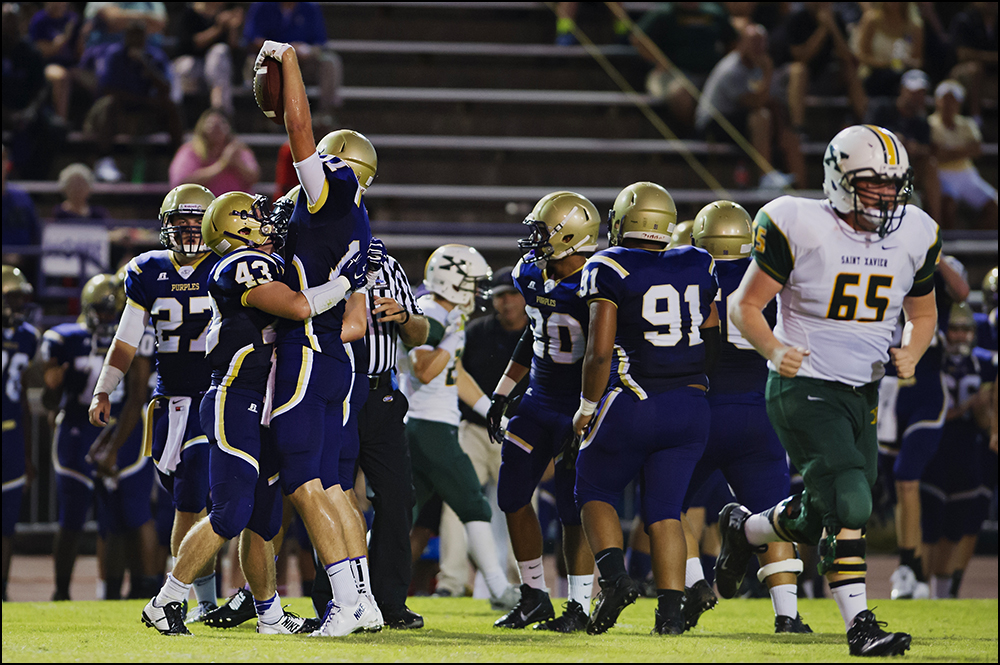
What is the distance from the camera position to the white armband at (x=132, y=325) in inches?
239

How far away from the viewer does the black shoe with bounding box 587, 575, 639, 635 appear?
209 inches

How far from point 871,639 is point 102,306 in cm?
547

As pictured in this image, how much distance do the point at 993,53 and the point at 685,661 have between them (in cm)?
1266

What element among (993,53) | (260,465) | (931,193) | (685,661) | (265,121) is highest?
(993,53)

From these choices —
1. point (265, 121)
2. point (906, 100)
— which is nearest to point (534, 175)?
point (265, 121)

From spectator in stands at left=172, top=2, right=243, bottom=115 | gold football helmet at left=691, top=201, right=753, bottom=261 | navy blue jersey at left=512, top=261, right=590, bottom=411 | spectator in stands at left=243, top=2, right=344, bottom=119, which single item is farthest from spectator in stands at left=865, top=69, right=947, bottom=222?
navy blue jersey at left=512, top=261, right=590, bottom=411

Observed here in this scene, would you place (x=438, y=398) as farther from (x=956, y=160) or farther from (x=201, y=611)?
(x=956, y=160)

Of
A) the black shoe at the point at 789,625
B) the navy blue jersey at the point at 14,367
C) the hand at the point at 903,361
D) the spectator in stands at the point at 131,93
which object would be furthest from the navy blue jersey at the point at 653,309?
the spectator in stands at the point at 131,93

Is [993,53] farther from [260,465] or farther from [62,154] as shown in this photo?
[260,465]

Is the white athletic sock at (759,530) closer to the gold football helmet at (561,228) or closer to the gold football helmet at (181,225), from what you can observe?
the gold football helmet at (561,228)

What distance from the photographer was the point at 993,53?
14984 mm

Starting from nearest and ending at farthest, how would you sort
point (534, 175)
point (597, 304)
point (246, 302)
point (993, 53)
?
point (246, 302) → point (597, 304) → point (534, 175) → point (993, 53)

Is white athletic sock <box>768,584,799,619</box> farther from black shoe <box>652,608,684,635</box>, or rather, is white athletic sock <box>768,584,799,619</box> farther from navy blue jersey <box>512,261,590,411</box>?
navy blue jersey <box>512,261,590,411</box>

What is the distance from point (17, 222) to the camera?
11250mm
